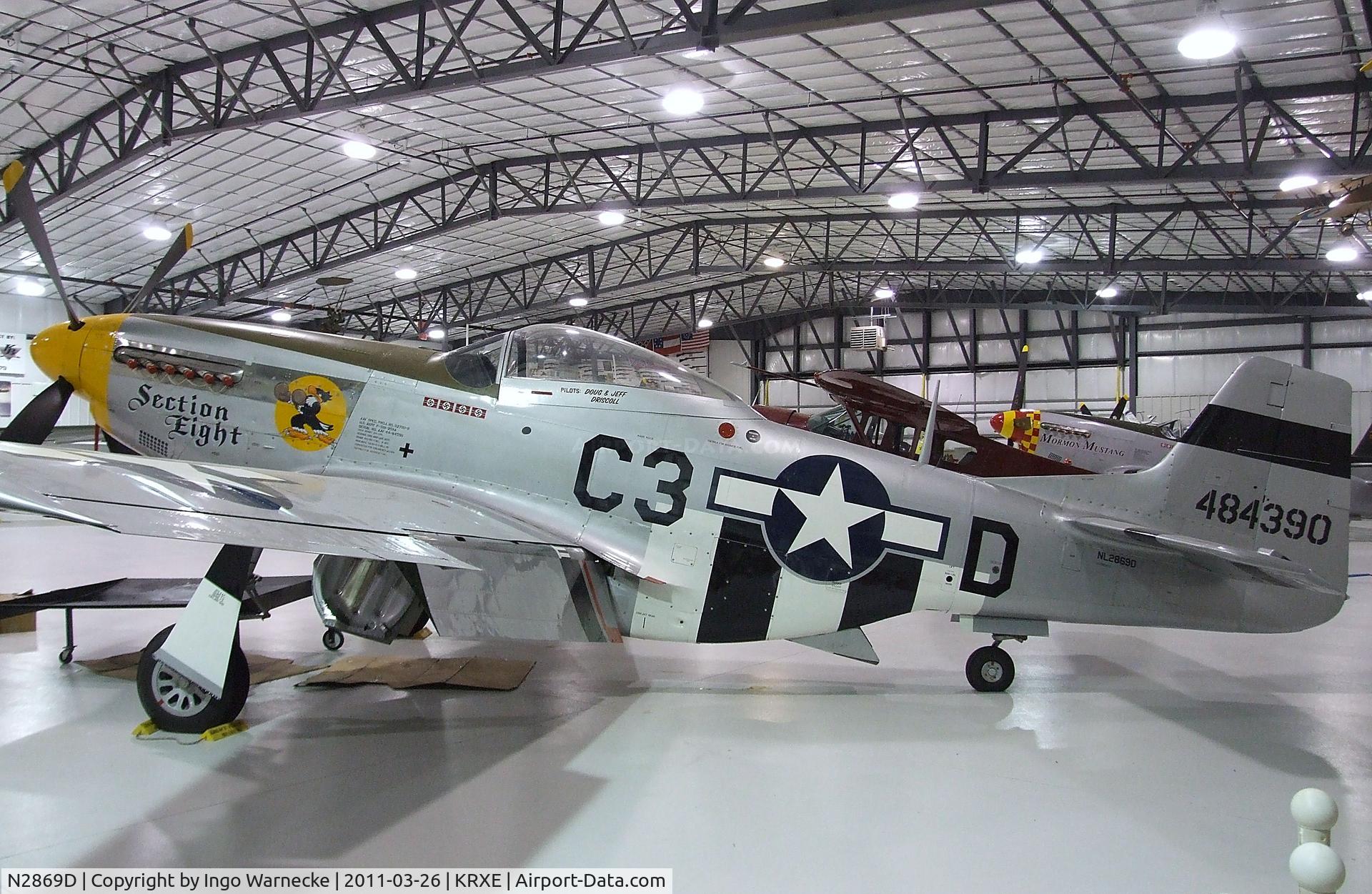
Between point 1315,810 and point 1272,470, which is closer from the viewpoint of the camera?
point 1315,810

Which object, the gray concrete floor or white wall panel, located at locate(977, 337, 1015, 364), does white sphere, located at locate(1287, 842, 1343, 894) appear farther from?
white wall panel, located at locate(977, 337, 1015, 364)

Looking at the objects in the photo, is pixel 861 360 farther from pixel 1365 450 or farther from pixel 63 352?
pixel 63 352

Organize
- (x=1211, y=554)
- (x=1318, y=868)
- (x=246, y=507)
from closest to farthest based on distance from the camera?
1. (x=1318, y=868)
2. (x=246, y=507)
3. (x=1211, y=554)

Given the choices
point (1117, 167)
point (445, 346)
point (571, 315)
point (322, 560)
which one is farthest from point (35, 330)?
point (1117, 167)

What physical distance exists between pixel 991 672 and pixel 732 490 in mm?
2181

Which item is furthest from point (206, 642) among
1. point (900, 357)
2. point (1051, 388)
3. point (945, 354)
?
point (900, 357)

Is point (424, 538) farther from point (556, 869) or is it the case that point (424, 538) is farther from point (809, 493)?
point (809, 493)

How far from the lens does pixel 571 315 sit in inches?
A: 1432

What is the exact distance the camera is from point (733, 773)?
4023 mm

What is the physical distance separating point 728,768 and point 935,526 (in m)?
2.08

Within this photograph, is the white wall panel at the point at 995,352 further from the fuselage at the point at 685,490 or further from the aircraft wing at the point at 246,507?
the aircraft wing at the point at 246,507

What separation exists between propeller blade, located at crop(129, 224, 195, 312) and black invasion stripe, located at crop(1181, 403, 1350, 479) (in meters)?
7.64

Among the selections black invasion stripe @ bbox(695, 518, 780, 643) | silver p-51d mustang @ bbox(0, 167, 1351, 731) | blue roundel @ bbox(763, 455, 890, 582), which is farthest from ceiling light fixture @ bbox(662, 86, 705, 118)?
black invasion stripe @ bbox(695, 518, 780, 643)

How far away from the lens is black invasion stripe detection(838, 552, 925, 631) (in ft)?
16.8
